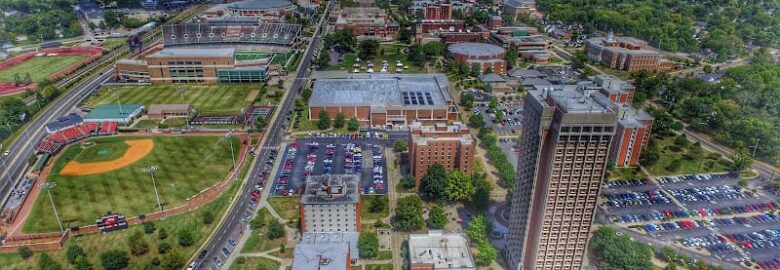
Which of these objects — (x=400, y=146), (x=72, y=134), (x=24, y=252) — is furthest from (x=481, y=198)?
(x=72, y=134)

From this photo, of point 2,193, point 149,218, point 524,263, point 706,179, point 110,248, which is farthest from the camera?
point 706,179

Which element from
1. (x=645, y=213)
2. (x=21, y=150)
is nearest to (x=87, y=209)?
(x=21, y=150)

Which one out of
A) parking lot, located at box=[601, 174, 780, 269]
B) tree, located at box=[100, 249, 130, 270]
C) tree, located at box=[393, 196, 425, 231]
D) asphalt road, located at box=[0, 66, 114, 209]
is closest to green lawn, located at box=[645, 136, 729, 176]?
parking lot, located at box=[601, 174, 780, 269]

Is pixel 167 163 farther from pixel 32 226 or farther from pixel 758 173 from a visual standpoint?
pixel 758 173

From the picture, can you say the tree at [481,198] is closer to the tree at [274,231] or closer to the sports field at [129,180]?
the tree at [274,231]

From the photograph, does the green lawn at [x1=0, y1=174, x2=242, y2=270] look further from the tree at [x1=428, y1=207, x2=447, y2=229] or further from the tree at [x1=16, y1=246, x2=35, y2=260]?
the tree at [x1=428, y1=207, x2=447, y2=229]

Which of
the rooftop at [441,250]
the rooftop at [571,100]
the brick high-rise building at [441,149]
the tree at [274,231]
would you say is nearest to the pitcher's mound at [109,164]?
the tree at [274,231]
